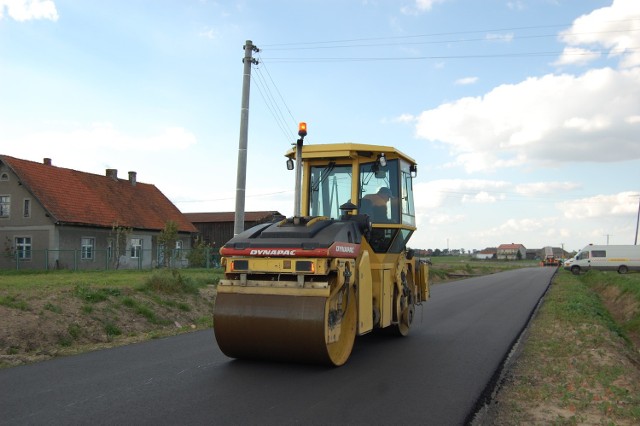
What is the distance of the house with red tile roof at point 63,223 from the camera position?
27406 mm

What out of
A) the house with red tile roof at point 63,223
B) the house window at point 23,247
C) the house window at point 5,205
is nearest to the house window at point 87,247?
the house with red tile roof at point 63,223

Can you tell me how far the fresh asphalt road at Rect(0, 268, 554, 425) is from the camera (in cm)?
486

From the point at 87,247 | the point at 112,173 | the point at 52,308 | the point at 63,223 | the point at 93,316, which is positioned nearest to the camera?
the point at 52,308

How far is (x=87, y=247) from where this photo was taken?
95.5 ft

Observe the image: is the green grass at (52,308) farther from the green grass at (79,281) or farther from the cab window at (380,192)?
the cab window at (380,192)

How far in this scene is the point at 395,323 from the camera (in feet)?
29.2

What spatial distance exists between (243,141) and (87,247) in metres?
17.3

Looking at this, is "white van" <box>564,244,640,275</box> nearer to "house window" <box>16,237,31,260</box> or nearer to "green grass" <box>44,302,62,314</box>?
"house window" <box>16,237,31,260</box>

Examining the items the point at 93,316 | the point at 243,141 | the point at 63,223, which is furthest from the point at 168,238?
the point at 93,316

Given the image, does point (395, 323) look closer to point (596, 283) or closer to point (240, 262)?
point (240, 262)

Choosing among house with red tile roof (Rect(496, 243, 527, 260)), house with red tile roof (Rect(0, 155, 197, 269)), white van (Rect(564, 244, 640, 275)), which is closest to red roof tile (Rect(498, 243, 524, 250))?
house with red tile roof (Rect(496, 243, 527, 260))

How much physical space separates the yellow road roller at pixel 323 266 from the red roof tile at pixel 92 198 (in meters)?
22.9

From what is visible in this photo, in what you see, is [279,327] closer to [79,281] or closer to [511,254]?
[79,281]

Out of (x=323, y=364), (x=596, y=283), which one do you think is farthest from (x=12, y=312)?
(x=596, y=283)
